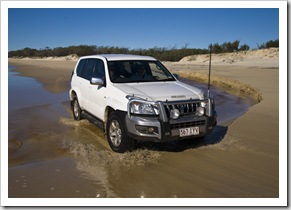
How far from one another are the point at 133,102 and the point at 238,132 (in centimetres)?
307

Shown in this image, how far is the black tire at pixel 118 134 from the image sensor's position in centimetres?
519

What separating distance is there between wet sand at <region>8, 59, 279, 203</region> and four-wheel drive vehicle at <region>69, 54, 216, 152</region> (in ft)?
1.48

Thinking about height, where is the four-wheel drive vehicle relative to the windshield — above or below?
below

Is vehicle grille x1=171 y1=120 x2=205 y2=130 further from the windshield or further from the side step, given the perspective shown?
the side step

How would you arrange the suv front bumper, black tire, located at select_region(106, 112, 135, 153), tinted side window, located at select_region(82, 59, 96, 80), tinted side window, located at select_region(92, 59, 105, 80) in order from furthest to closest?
tinted side window, located at select_region(82, 59, 96, 80)
tinted side window, located at select_region(92, 59, 105, 80)
black tire, located at select_region(106, 112, 135, 153)
the suv front bumper

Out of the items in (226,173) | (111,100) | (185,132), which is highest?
(111,100)

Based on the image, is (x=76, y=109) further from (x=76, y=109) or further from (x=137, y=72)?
(x=137, y=72)

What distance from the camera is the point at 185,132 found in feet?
16.8

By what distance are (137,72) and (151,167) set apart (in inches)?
91.1

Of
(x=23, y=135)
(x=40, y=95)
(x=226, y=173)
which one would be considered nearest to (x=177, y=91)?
(x=226, y=173)

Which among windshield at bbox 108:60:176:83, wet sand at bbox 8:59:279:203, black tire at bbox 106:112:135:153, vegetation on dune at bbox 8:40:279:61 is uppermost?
vegetation on dune at bbox 8:40:279:61

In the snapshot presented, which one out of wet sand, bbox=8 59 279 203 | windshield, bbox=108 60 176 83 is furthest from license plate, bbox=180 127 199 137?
windshield, bbox=108 60 176 83

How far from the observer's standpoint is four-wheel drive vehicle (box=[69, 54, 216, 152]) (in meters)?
4.98

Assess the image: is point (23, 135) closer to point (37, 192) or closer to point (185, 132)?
point (37, 192)
